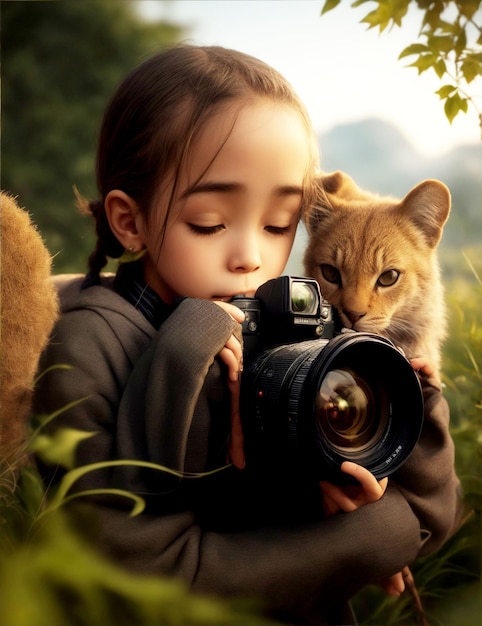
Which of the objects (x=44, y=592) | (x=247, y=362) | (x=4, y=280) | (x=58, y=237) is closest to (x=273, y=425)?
(x=247, y=362)

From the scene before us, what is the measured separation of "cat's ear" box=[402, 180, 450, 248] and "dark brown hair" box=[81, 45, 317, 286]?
0.72 feet

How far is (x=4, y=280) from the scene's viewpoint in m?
1.27

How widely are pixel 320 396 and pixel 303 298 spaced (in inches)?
8.2

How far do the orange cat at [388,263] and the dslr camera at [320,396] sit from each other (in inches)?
8.7

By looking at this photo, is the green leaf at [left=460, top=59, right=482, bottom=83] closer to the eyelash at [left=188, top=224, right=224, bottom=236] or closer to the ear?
the eyelash at [left=188, top=224, right=224, bottom=236]

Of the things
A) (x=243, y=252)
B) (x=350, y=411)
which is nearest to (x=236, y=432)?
(x=350, y=411)

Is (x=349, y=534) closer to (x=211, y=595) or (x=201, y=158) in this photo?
(x=211, y=595)

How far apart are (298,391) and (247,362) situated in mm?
222

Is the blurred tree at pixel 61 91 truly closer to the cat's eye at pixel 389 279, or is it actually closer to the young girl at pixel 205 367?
the young girl at pixel 205 367

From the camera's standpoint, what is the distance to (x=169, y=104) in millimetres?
1287

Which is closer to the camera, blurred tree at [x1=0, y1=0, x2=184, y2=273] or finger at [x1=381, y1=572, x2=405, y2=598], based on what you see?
finger at [x1=381, y1=572, x2=405, y2=598]

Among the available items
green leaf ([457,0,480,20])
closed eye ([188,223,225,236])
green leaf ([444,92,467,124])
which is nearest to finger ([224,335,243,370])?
closed eye ([188,223,225,236])

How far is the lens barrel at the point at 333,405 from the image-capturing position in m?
1.01

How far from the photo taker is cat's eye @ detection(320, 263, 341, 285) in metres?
1.49
